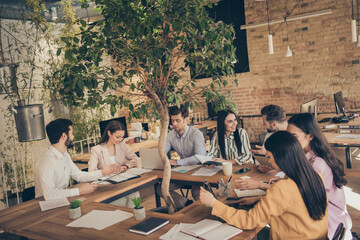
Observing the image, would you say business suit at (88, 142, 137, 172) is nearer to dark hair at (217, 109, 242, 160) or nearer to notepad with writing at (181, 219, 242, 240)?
dark hair at (217, 109, 242, 160)

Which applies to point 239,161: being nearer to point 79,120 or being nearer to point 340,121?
point 340,121

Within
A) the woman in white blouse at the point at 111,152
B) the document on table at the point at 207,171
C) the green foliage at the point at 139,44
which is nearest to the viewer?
the green foliage at the point at 139,44

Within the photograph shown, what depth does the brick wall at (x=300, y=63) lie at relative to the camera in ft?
22.9

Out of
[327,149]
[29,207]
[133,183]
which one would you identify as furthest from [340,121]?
[29,207]

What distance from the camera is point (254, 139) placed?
8242 millimetres

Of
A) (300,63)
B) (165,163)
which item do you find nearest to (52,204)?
(165,163)

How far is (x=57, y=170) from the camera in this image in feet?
9.57

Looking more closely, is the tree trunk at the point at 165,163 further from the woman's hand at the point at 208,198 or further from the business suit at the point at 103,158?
the business suit at the point at 103,158

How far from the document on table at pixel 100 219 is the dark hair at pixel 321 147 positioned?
1.39 meters

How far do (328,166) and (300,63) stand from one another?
18.9 ft

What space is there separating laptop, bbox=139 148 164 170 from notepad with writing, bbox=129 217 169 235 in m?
1.37

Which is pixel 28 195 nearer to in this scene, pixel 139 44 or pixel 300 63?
pixel 139 44

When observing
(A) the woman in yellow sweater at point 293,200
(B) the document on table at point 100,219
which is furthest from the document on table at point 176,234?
(B) the document on table at point 100,219

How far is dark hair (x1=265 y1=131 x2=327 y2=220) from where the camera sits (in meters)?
1.76
